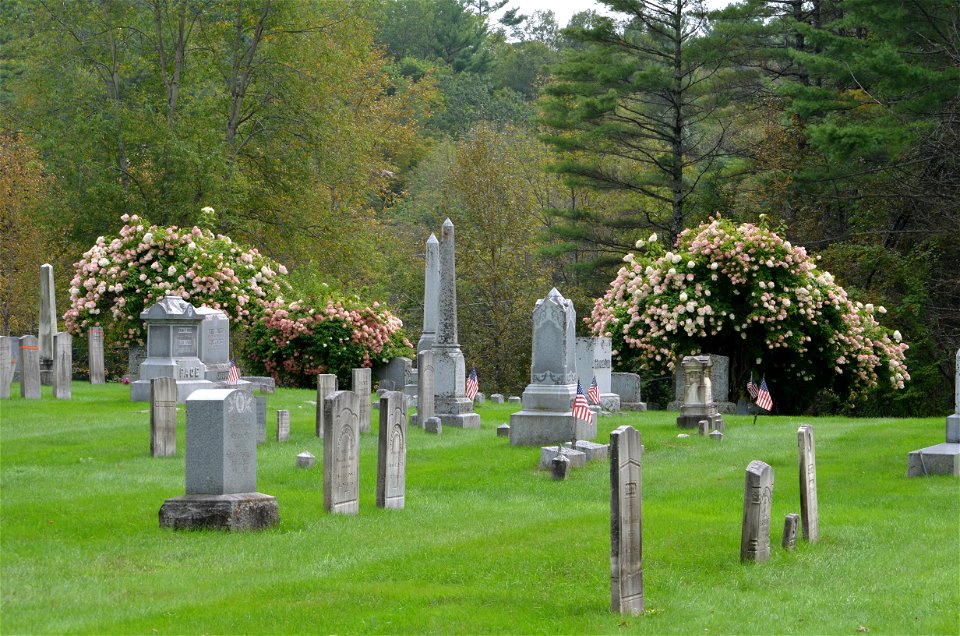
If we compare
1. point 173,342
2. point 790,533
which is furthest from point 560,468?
point 173,342

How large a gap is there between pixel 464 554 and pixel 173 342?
48.2ft

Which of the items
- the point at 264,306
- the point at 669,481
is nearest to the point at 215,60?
the point at 264,306

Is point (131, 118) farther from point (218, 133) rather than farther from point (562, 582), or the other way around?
point (562, 582)

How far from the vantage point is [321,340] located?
31172 mm

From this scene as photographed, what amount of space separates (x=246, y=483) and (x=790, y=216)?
3056 centimetres

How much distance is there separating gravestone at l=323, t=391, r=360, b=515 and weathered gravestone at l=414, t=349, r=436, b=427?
8.14 m

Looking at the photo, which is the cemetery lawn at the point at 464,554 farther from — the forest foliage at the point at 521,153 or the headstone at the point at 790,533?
the forest foliage at the point at 521,153

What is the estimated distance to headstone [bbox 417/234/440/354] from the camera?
26016mm

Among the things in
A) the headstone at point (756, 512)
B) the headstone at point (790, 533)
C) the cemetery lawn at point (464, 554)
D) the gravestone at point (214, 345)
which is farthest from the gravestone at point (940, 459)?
the gravestone at point (214, 345)

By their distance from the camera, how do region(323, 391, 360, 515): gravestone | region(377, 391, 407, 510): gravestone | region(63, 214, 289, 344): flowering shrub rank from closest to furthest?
1. region(323, 391, 360, 515): gravestone
2. region(377, 391, 407, 510): gravestone
3. region(63, 214, 289, 344): flowering shrub

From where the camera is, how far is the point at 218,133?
39062 millimetres

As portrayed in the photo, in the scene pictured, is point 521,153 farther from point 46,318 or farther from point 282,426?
point 282,426

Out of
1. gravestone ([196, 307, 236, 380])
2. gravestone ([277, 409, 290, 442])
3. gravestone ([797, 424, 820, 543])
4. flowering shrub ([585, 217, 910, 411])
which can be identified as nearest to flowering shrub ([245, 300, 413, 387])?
flowering shrub ([585, 217, 910, 411])

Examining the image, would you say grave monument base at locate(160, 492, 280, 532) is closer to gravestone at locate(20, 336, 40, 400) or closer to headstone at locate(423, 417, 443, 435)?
headstone at locate(423, 417, 443, 435)
